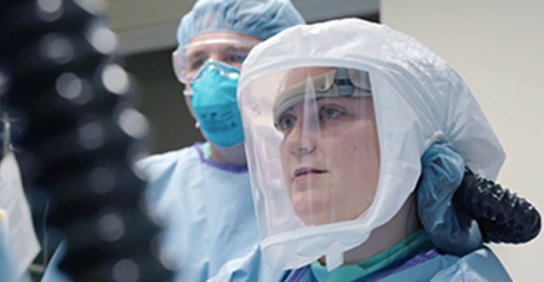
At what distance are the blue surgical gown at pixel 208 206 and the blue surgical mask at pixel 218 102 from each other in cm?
12

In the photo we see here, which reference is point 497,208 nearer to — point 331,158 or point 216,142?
point 331,158

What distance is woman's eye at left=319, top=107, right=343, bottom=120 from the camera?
1.37 metres

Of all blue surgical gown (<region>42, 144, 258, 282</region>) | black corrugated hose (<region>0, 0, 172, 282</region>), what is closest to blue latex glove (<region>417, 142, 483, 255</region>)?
blue surgical gown (<region>42, 144, 258, 282</region>)

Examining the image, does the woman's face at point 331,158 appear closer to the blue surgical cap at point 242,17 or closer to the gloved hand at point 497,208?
the gloved hand at point 497,208

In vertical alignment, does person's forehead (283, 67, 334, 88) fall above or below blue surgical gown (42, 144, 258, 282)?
above

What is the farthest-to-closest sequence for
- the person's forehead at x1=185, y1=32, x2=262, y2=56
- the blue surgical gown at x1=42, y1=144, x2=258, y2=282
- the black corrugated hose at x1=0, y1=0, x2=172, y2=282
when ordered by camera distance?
the person's forehead at x1=185, y1=32, x2=262, y2=56
the blue surgical gown at x1=42, y1=144, x2=258, y2=282
the black corrugated hose at x1=0, y1=0, x2=172, y2=282

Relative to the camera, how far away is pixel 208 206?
6.26 feet

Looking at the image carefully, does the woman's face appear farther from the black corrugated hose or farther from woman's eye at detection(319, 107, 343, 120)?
the black corrugated hose

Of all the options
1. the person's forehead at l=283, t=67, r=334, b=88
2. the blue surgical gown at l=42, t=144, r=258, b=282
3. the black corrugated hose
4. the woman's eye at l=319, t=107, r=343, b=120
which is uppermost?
the black corrugated hose

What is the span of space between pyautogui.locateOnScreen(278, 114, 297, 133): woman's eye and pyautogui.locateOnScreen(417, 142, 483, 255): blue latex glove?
9.6 inches

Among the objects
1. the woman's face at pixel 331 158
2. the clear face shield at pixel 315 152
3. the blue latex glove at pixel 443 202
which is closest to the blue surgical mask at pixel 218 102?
the clear face shield at pixel 315 152

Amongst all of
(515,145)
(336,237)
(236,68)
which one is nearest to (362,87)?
(336,237)

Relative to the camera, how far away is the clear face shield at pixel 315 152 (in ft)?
4.31

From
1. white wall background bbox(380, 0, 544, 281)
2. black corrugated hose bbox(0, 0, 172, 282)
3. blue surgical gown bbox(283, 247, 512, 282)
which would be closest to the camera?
black corrugated hose bbox(0, 0, 172, 282)
